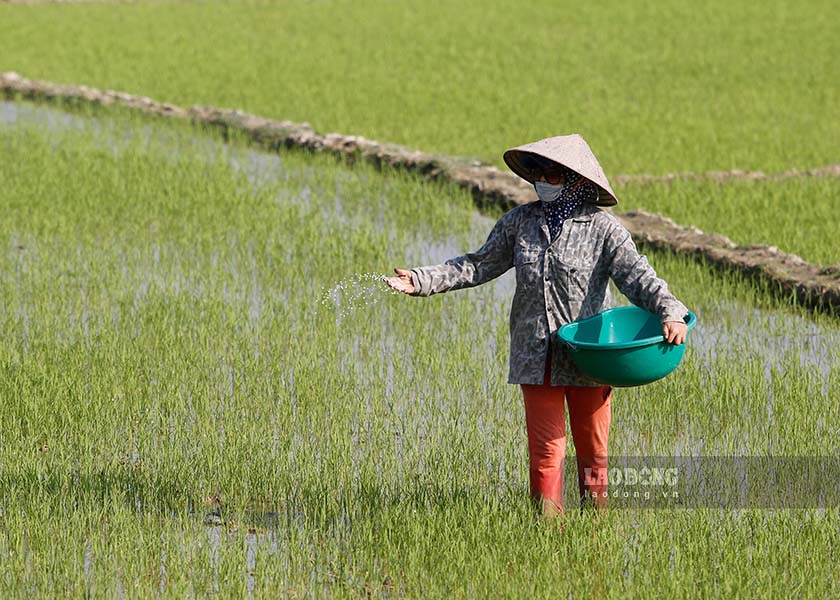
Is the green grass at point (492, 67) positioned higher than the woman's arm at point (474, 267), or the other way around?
the green grass at point (492, 67)

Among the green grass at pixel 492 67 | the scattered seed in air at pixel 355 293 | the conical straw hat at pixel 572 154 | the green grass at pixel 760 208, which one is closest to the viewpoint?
the conical straw hat at pixel 572 154

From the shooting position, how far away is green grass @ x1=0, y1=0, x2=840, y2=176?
11.6 meters

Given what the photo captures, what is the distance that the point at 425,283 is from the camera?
3.85 meters

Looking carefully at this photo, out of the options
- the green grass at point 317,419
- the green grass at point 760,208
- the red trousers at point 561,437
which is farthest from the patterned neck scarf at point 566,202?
the green grass at point 760,208

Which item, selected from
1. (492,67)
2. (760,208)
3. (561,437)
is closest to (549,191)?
(561,437)

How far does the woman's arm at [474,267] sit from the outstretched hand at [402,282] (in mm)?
24

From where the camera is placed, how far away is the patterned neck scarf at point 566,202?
3830mm

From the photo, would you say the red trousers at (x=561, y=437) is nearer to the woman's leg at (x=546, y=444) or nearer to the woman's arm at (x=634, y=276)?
the woman's leg at (x=546, y=444)

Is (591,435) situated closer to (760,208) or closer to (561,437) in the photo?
(561,437)

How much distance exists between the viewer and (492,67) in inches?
619

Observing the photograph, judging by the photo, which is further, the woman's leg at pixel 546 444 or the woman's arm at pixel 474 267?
the woman's arm at pixel 474 267

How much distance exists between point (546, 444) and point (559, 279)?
44 centimetres

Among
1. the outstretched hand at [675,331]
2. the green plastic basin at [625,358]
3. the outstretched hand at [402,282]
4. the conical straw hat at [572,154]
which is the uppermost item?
the conical straw hat at [572,154]

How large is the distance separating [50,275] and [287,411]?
2.38m
